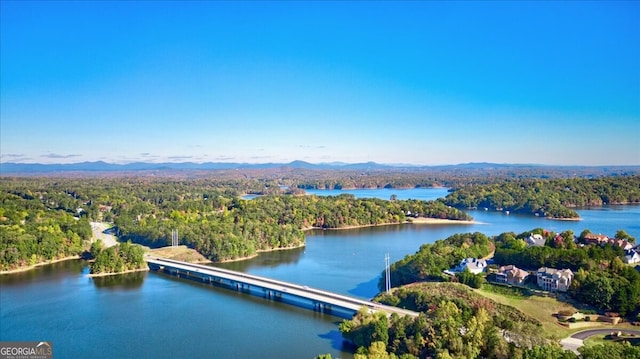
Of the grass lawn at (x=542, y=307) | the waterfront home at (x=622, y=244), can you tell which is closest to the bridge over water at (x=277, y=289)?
the grass lawn at (x=542, y=307)

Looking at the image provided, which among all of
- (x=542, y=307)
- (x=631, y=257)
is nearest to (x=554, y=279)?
(x=542, y=307)

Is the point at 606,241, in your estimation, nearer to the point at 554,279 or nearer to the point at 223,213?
the point at 554,279

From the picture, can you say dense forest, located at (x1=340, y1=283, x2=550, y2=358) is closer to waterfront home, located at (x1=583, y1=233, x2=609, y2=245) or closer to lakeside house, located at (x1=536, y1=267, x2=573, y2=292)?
lakeside house, located at (x1=536, y1=267, x2=573, y2=292)

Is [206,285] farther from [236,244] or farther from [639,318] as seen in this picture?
[639,318]

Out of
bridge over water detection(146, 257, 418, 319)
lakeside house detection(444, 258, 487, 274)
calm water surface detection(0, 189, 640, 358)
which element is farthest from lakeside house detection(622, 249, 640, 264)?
bridge over water detection(146, 257, 418, 319)

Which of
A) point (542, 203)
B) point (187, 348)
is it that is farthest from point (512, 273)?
point (542, 203)

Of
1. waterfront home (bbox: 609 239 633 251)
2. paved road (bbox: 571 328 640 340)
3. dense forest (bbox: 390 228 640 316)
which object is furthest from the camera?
waterfront home (bbox: 609 239 633 251)
